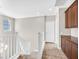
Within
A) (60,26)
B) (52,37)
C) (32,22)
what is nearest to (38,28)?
(32,22)

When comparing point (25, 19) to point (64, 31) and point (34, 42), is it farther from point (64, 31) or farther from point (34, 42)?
point (64, 31)

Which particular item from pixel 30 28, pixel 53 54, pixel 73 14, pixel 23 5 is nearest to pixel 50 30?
pixel 30 28

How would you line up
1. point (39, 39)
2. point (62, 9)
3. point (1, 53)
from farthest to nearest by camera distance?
Answer: point (39, 39), point (62, 9), point (1, 53)

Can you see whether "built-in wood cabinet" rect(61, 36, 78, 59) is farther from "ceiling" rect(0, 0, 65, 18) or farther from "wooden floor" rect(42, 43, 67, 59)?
"ceiling" rect(0, 0, 65, 18)

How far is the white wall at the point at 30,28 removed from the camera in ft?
32.3

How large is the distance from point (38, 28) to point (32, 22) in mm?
728

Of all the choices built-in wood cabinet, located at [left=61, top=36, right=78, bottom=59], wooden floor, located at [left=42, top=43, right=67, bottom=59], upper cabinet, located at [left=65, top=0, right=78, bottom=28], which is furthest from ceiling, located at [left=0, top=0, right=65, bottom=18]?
wooden floor, located at [left=42, top=43, right=67, bottom=59]

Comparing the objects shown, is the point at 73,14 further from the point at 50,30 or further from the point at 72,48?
the point at 50,30

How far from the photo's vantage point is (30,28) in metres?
10.1

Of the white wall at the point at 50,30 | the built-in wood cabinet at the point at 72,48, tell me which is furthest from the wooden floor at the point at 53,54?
the white wall at the point at 50,30

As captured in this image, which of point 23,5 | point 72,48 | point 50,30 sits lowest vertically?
point 72,48

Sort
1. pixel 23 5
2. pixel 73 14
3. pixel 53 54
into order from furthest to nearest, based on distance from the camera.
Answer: pixel 53 54, pixel 23 5, pixel 73 14

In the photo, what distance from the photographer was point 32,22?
33.1ft

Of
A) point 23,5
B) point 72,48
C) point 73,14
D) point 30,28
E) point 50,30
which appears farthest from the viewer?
point 30,28
